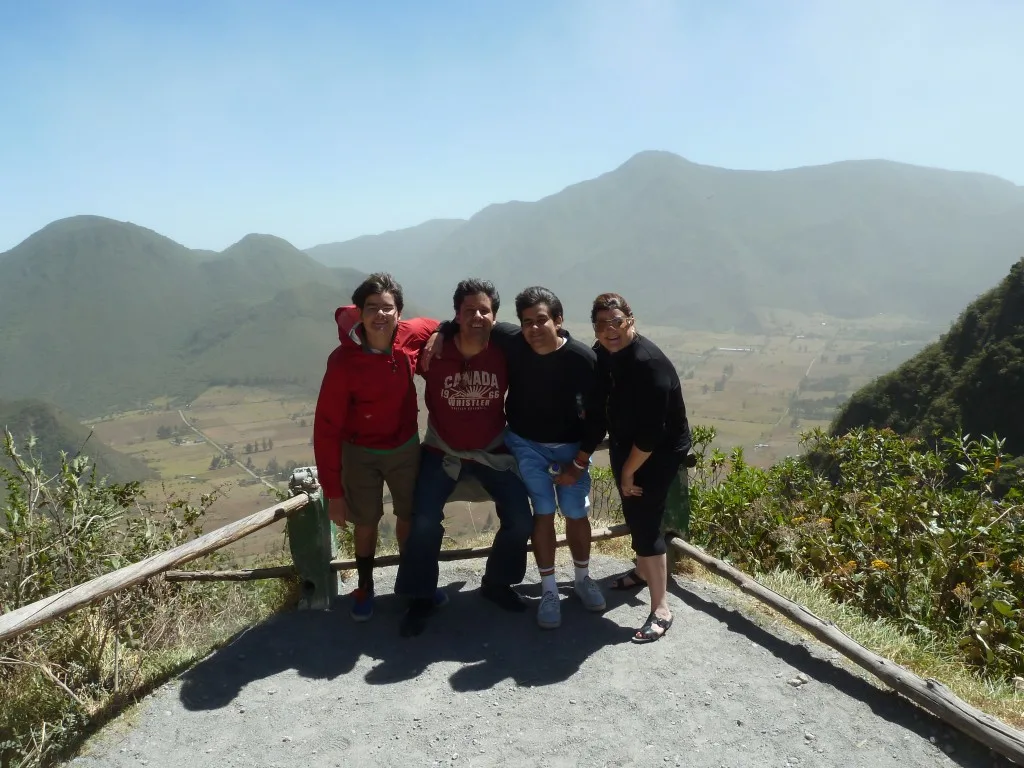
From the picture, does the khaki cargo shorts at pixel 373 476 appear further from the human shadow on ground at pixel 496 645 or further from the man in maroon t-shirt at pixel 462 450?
the human shadow on ground at pixel 496 645

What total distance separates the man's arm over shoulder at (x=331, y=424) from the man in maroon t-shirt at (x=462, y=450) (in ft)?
1.58

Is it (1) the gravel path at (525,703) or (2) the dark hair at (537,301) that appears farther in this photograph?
(2) the dark hair at (537,301)

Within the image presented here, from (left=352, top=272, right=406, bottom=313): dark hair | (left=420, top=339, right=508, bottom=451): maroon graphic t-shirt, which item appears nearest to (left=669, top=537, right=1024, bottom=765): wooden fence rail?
(left=420, top=339, right=508, bottom=451): maroon graphic t-shirt

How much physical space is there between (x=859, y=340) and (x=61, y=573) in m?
194

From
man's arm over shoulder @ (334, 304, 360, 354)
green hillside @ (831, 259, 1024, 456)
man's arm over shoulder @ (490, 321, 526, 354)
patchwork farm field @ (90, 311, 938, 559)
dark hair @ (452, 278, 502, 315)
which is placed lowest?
patchwork farm field @ (90, 311, 938, 559)

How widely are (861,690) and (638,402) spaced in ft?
A: 5.75

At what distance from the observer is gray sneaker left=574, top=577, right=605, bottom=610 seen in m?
4.20

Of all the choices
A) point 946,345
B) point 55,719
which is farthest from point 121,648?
point 946,345

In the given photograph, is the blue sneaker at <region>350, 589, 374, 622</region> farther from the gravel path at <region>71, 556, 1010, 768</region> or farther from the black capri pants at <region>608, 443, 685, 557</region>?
the black capri pants at <region>608, 443, 685, 557</region>

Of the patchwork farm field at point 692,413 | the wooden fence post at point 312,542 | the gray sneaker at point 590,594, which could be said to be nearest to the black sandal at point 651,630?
the gray sneaker at point 590,594

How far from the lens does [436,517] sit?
401 cm

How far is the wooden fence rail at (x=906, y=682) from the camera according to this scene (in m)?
2.71

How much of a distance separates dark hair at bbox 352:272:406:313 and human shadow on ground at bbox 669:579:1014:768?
2.65 m

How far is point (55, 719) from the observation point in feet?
10.4
